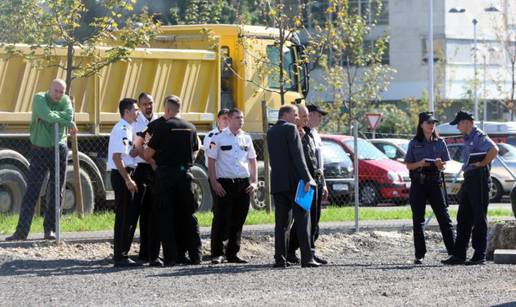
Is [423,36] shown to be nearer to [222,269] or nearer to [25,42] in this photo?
[25,42]

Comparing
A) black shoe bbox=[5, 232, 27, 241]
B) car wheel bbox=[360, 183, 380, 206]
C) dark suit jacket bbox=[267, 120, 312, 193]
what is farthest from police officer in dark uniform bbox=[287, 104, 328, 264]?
car wheel bbox=[360, 183, 380, 206]

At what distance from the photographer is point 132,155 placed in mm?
14352

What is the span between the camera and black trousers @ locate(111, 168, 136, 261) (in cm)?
1440

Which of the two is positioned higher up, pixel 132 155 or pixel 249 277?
pixel 132 155

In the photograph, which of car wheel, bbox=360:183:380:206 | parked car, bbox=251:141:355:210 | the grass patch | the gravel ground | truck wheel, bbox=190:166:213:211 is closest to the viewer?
the gravel ground

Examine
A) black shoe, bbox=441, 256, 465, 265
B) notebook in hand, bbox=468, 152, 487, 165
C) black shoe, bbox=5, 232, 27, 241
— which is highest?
notebook in hand, bbox=468, 152, 487, 165

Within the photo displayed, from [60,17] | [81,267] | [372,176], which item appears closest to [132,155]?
[81,267]

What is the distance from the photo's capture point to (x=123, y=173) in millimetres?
14211

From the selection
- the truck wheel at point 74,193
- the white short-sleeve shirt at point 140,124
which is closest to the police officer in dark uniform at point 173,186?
the white short-sleeve shirt at point 140,124

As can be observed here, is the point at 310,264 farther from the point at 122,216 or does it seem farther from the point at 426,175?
Result: the point at 122,216

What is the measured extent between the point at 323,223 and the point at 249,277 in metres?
6.34

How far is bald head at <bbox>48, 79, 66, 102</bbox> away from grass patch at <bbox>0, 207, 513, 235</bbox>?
2388 millimetres

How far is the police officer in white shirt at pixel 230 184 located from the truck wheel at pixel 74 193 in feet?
18.5

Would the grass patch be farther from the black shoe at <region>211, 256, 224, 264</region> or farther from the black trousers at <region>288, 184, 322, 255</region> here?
the black trousers at <region>288, 184, 322, 255</region>
